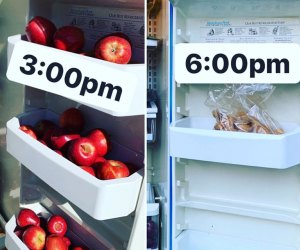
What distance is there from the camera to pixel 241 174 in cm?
138

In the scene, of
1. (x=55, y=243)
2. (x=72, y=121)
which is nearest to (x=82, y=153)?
(x=72, y=121)

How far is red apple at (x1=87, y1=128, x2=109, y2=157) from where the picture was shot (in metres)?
1.34

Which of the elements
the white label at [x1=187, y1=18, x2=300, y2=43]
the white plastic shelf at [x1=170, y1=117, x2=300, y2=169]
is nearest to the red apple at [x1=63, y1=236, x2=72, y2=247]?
the white plastic shelf at [x1=170, y1=117, x2=300, y2=169]

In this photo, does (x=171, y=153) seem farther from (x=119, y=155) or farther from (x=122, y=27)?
(x=122, y=27)

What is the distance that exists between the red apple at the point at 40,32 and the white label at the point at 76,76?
0.58ft

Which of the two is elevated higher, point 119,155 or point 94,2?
point 94,2

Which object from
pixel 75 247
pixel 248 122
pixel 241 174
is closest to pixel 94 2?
pixel 248 122

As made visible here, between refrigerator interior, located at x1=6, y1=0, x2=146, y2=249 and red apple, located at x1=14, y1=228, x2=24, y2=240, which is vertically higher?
refrigerator interior, located at x1=6, y1=0, x2=146, y2=249

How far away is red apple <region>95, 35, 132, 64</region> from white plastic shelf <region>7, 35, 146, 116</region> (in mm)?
79

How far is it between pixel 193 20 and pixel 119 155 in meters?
0.48

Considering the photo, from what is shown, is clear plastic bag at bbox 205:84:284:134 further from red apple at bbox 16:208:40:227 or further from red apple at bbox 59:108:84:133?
red apple at bbox 16:208:40:227

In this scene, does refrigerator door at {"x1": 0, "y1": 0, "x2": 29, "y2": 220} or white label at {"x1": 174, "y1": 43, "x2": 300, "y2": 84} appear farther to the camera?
refrigerator door at {"x1": 0, "y1": 0, "x2": 29, "y2": 220}

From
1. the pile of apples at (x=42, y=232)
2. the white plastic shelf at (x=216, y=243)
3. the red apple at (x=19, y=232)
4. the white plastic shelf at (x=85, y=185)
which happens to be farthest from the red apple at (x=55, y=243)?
the white plastic shelf at (x=216, y=243)

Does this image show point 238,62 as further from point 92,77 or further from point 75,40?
point 75,40
